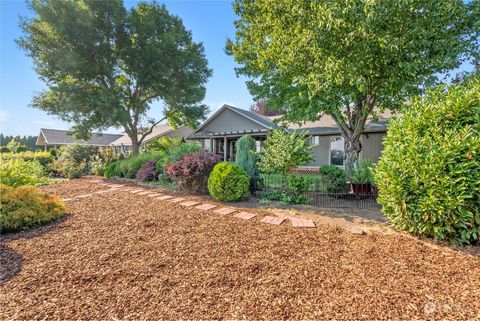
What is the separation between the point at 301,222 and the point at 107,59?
18889 millimetres

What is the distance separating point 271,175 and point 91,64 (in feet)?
54.5

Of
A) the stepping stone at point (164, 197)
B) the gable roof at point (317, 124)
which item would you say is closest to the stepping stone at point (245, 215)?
the stepping stone at point (164, 197)

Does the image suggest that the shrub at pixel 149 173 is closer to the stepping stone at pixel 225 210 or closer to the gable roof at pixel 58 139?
the stepping stone at pixel 225 210

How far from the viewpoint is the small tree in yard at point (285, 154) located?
697cm

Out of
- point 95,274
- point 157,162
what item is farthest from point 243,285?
point 157,162

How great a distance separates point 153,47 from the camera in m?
15.8

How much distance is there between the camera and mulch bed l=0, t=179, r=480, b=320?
→ 2.25 m

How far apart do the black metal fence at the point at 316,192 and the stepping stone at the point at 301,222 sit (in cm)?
180

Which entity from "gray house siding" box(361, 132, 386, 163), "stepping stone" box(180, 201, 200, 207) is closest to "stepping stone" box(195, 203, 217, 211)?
"stepping stone" box(180, 201, 200, 207)

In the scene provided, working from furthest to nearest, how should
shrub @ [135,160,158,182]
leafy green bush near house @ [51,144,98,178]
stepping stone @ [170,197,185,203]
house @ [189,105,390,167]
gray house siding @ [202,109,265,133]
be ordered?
1. gray house siding @ [202,109,265,133]
2. leafy green bush near house @ [51,144,98,178]
3. house @ [189,105,390,167]
4. shrub @ [135,160,158,182]
5. stepping stone @ [170,197,185,203]

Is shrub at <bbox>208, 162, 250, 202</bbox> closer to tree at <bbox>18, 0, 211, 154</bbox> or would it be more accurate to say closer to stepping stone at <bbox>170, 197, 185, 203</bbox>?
stepping stone at <bbox>170, 197, 185, 203</bbox>

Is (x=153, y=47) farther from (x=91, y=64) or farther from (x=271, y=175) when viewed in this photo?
(x=271, y=175)

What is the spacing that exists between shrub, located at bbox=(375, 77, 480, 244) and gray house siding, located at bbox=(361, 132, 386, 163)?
9944 millimetres

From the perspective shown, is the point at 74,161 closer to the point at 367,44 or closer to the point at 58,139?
the point at 367,44
